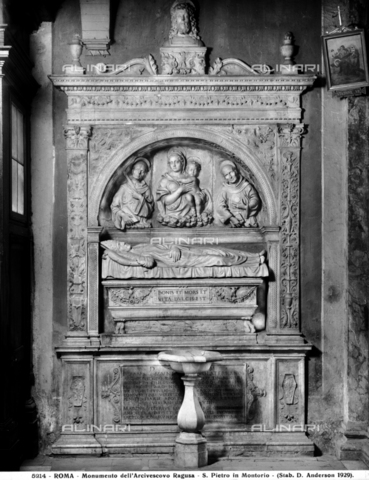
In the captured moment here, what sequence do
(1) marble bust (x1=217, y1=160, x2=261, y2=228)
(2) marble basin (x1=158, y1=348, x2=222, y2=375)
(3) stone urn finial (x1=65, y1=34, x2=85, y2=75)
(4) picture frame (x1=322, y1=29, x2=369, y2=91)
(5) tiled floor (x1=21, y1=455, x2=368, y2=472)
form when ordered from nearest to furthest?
1. (2) marble basin (x1=158, y1=348, x2=222, y2=375)
2. (5) tiled floor (x1=21, y1=455, x2=368, y2=472)
3. (4) picture frame (x1=322, y1=29, x2=369, y2=91)
4. (3) stone urn finial (x1=65, y1=34, x2=85, y2=75)
5. (1) marble bust (x1=217, y1=160, x2=261, y2=228)

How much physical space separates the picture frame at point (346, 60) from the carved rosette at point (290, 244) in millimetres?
776

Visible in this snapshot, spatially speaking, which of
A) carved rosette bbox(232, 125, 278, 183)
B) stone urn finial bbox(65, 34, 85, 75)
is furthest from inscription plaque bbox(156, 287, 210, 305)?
stone urn finial bbox(65, 34, 85, 75)

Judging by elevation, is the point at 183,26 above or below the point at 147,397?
above

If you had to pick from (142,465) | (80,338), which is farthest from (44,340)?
(142,465)

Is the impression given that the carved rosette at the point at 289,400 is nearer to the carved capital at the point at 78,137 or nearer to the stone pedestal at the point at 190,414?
the stone pedestal at the point at 190,414

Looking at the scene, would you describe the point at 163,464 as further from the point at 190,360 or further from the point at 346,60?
the point at 346,60

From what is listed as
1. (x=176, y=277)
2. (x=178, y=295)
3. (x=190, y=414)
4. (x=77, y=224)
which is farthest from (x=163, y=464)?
(x=77, y=224)

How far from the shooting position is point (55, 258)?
275 inches

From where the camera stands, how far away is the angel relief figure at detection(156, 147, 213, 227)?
7.02 meters

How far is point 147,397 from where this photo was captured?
6918 mm

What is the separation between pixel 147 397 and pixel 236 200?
2.03 meters

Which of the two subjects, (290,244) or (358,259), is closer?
(358,259)

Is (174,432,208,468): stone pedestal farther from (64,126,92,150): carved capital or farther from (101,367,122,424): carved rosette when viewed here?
(64,126,92,150): carved capital

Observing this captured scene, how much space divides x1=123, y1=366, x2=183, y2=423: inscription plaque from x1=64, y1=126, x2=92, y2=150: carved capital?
2100 mm
